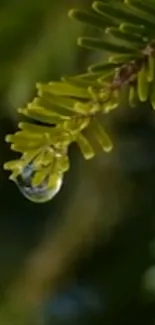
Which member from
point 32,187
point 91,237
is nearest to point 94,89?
point 32,187

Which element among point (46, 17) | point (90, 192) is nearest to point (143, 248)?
point (90, 192)

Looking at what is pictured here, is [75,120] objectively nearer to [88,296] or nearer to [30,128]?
[30,128]

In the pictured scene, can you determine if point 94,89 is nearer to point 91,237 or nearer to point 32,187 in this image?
point 32,187

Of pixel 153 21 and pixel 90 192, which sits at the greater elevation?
pixel 153 21

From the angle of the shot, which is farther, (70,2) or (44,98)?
(70,2)

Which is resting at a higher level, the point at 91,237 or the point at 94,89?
the point at 94,89

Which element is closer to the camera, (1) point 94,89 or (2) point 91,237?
(1) point 94,89
